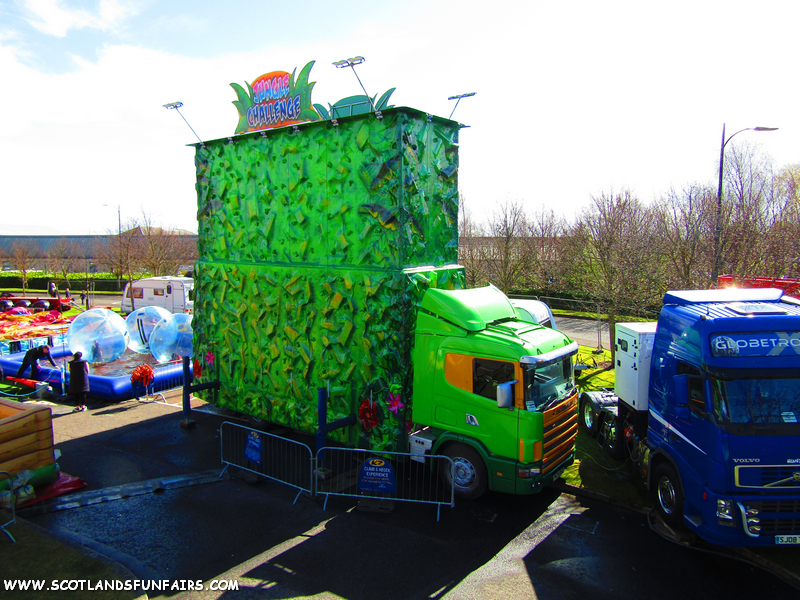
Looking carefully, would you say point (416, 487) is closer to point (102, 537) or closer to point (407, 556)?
point (407, 556)

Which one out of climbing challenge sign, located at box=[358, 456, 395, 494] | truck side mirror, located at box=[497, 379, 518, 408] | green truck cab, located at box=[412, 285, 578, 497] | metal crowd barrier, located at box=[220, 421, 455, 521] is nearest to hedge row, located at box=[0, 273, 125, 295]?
metal crowd barrier, located at box=[220, 421, 455, 521]

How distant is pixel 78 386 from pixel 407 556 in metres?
10.6

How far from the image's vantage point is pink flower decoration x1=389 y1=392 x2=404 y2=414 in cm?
877

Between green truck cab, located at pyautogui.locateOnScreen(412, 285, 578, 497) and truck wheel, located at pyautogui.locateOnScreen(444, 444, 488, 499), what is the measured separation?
16 millimetres

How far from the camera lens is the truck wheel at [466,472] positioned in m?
7.92

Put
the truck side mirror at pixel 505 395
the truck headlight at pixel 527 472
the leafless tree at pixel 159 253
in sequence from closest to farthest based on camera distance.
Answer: the truck side mirror at pixel 505 395
the truck headlight at pixel 527 472
the leafless tree at pixel 159 253

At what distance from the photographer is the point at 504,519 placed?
303 inches

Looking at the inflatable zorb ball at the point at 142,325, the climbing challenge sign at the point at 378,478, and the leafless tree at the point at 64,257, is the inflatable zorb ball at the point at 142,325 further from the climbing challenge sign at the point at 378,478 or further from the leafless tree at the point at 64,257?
the leafless tree at the point at 64,257

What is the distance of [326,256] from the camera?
376 inches

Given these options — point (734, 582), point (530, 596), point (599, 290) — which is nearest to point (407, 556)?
point (530, 596)

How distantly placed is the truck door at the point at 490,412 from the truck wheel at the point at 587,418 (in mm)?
4243

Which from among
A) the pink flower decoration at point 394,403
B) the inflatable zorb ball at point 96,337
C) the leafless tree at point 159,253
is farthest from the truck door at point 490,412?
the leafless tree at point 159,253

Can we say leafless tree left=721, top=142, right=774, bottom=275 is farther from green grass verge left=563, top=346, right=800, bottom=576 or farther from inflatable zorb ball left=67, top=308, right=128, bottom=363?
inflatable zorb ball left=67, top=308, right=128, bottom=363

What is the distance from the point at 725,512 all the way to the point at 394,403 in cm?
499
